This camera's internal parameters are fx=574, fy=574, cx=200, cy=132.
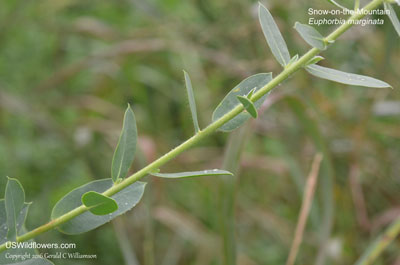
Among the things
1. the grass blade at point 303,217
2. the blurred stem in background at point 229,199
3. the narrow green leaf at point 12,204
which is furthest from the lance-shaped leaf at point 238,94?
the grass blade at point 303,217

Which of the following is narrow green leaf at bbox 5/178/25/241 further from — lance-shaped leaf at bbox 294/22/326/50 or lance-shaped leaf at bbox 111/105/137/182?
lance-shaped leaf at bbox 294/22/326/50

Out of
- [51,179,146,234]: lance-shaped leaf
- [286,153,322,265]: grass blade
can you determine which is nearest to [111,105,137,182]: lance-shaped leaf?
[51,179,146,234]: lance-shaped leaf

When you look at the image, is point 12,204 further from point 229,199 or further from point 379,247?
point 379,247

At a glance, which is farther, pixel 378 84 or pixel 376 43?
pixel 376 43

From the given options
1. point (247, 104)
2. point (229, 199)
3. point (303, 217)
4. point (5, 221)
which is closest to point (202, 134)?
point (247, 104)

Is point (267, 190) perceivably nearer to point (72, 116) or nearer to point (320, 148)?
point (320, 148)

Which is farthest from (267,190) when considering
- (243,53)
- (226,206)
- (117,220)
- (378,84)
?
(378,84)
